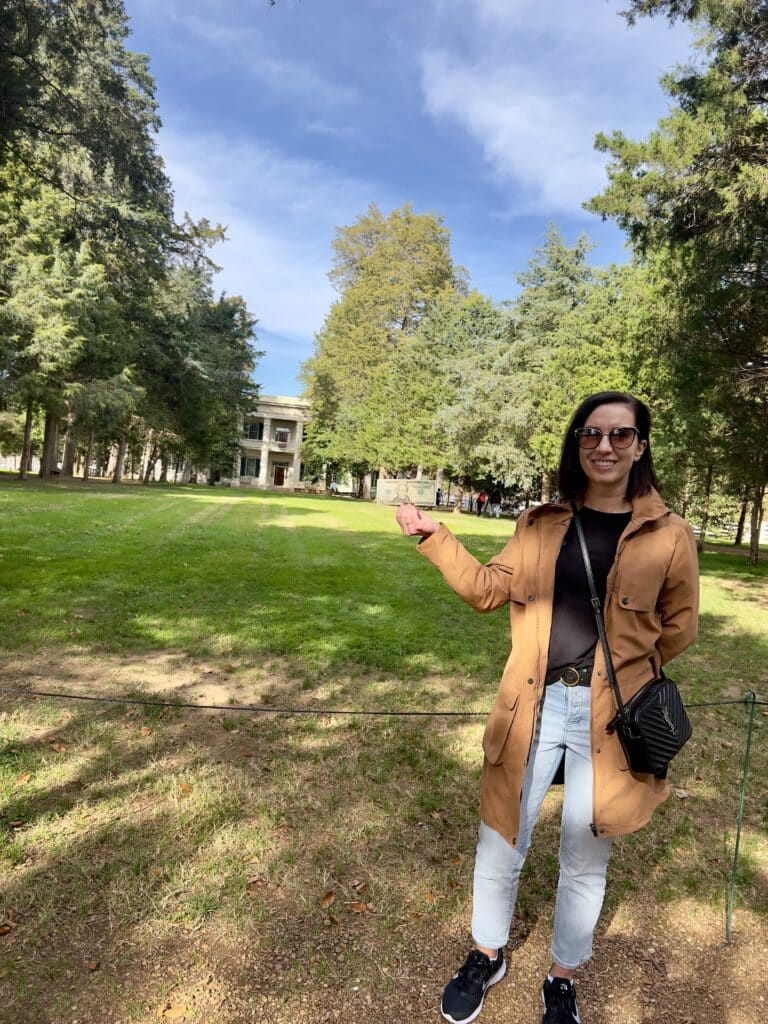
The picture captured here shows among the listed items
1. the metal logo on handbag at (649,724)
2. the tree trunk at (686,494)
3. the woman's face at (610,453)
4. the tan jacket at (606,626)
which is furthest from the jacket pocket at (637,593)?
the tree trunk at (686,494)

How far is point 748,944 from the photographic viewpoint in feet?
9.07

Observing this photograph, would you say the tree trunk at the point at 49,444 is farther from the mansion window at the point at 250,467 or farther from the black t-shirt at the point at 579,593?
the mansion window at the point at 250,467

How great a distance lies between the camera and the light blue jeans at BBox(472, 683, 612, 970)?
205 centimetres

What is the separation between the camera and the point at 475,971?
7.48 feet

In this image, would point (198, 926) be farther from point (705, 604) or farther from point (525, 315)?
point (525, 315)

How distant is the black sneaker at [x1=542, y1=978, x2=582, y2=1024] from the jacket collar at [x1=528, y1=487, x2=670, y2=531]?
1.71m

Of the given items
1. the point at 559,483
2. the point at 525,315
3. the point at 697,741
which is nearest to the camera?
the point at 559,483

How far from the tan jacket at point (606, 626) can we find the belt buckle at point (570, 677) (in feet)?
0.21

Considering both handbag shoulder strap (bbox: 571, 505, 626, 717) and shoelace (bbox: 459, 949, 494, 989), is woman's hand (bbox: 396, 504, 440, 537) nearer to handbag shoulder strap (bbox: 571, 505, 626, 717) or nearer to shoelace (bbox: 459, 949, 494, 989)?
handbag shoulder strap (bbox: 571, 505, 626, 717)

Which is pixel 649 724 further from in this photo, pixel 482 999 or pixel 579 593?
pixel 482 999

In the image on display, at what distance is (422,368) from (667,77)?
26650 millimetres

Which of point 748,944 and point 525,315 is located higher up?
point 525,315

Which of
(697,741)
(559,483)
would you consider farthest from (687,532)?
(697,741)

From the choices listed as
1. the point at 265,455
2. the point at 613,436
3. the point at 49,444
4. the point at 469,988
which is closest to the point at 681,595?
the point at 613,436
